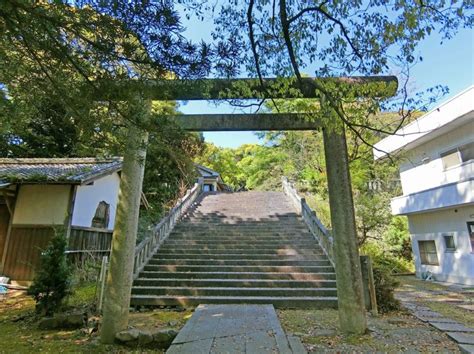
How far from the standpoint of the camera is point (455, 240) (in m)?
11.1

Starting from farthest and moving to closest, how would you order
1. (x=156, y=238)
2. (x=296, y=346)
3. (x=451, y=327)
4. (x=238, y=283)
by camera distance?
(x=156, y=238) → (x=238, y=283) → (x=451, y=327) → (x=296, y=346)

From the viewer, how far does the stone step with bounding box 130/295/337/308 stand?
6.64 m

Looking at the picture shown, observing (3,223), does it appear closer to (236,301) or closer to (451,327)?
(236,301)

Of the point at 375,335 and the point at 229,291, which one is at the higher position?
the point at 229,291

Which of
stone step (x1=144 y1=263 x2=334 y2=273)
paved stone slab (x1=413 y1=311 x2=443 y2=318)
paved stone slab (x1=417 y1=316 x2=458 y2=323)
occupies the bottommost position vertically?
paved stone slab (x1=417 y1=316 x2=458 y2=323)

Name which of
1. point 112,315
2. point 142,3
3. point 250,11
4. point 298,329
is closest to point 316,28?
point 250,11

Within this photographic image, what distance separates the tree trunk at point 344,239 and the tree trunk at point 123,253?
3193 millimetres

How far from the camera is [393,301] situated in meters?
6.25

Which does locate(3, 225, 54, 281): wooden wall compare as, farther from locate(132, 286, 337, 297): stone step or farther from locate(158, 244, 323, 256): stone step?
locate(132, 286, 337, 297): stone step

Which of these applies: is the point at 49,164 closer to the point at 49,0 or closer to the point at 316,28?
the point at 49,0

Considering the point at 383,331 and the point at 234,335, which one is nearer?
the point at 234,335

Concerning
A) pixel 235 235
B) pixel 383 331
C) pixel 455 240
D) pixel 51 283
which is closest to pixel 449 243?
pixel 455 240

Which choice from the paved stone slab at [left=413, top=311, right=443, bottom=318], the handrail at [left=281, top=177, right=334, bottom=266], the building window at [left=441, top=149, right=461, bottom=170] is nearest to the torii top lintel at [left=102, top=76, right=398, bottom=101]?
the handrail at [left=281, top=177, right=334, bottom=266]

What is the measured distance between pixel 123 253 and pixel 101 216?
808 cm
